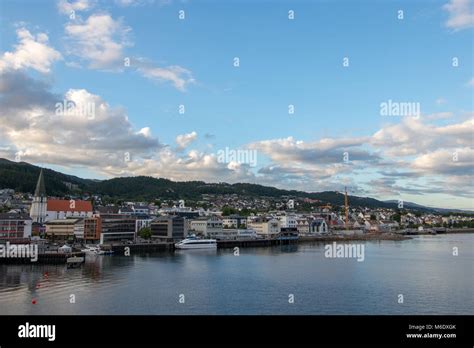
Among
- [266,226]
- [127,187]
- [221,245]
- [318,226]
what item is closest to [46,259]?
[221,245]

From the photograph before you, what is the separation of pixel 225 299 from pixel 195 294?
1357 millimetres

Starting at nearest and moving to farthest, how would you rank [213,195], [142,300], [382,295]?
[142,300] → [382,295] → [213,195]

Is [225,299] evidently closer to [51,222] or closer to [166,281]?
[166,281]

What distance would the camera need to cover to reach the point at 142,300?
13.3 meters


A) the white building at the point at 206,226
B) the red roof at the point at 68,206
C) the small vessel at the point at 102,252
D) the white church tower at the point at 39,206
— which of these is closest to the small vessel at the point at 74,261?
the small vessel at the point at 102,252

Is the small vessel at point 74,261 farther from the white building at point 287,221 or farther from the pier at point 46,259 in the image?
the white building at point 287,221

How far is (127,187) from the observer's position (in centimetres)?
9094

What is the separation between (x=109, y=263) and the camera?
→ 24062 millimetres

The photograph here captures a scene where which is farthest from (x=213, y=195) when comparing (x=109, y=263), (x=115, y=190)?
(x=109, y=263)

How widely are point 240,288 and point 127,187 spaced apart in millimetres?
78768

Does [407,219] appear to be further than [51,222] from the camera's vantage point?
Yes

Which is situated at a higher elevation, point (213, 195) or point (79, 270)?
point (213, 195)

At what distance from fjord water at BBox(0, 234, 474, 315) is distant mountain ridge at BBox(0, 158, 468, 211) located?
4951 cm
